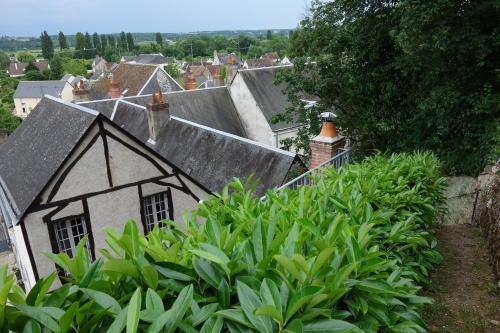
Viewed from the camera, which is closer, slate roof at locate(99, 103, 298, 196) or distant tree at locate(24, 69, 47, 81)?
slate roof at locate(99, 103, 298, 196)

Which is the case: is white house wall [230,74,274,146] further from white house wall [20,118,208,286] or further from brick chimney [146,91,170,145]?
white house wall [20,118,208,286]

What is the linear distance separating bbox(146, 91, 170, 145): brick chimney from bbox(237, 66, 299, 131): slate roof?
596 centimetres

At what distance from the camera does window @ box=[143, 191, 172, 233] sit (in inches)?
427

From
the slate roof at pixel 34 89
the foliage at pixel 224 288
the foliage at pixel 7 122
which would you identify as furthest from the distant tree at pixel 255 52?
the foliage at pixel 224 288

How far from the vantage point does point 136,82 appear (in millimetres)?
31484

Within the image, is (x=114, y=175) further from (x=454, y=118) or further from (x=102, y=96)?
(x=102, y=96)

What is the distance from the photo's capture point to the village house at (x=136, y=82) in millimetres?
29062

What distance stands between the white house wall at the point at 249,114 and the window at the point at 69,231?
12722 millimetres

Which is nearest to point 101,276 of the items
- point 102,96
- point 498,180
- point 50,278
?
point 50,278

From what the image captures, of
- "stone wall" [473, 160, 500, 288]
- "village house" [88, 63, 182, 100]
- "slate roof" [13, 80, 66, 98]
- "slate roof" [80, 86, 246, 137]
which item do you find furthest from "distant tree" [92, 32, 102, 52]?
"stone wall" [473, 160, 500, 288]

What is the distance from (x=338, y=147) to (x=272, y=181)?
399 centimetres

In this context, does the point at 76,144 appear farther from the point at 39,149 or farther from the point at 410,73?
the point at 410,73

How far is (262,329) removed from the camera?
62.1 inches

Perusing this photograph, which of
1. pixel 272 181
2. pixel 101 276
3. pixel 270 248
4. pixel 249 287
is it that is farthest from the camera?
pixel 272 181
